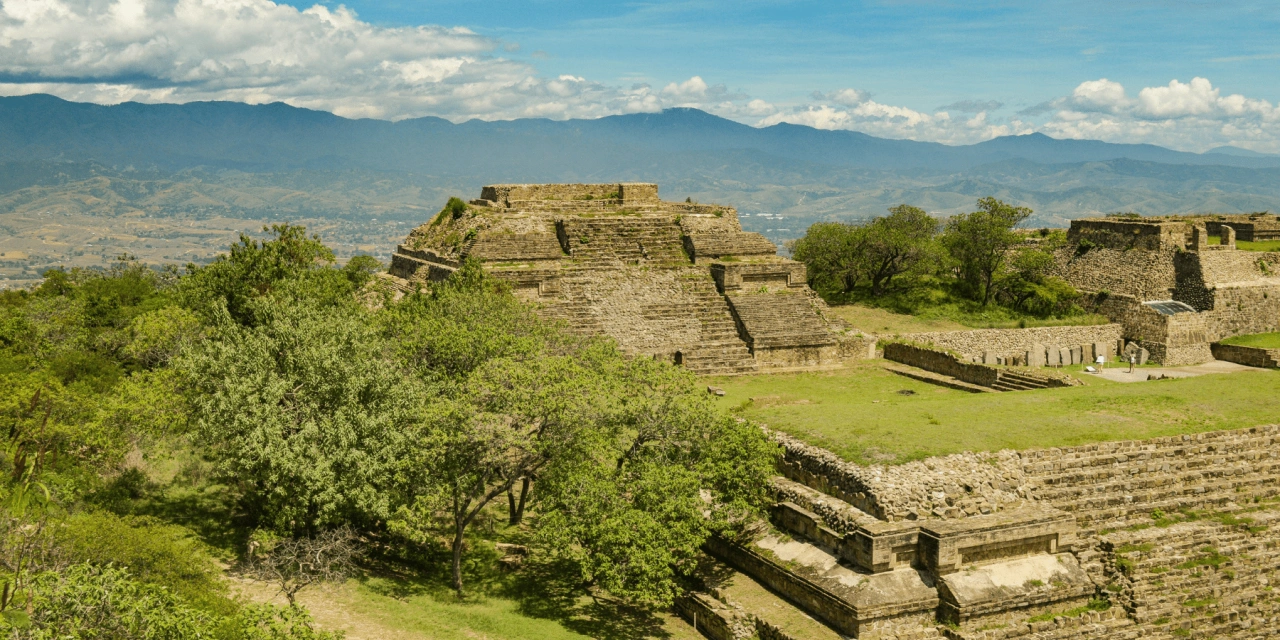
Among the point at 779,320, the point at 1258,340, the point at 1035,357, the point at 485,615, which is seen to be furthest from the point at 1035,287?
the point at 485,615

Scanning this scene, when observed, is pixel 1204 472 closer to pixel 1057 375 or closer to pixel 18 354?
pixel 1057 375

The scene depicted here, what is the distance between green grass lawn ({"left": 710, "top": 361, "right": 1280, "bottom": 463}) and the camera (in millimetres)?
17547

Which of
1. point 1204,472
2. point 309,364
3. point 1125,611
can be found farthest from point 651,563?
point 1204,472

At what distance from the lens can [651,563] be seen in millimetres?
14859

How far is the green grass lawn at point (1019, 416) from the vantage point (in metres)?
17.5

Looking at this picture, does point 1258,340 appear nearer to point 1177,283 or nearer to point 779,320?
point 1177,283

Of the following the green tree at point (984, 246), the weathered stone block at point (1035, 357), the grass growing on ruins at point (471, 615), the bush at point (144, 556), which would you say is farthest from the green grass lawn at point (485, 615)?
the green tree at point (984, 246)

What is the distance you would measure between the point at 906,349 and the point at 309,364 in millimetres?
18888

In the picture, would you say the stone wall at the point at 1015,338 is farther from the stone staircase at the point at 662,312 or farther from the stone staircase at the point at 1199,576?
the stone staircase at the point at 1199,576

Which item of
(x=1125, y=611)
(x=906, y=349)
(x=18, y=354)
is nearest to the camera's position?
(x=1125, y=611)

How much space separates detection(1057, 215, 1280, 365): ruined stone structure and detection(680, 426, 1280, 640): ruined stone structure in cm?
1532

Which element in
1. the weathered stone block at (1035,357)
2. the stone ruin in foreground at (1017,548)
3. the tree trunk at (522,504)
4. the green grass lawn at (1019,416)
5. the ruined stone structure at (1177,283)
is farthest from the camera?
the ruined stone structure at (1177,283)

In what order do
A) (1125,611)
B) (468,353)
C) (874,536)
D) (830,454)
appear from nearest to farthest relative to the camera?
(874,536)
(1125,611)
(830,454)
(468,353)

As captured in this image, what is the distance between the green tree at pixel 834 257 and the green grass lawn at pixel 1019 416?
16.5m
